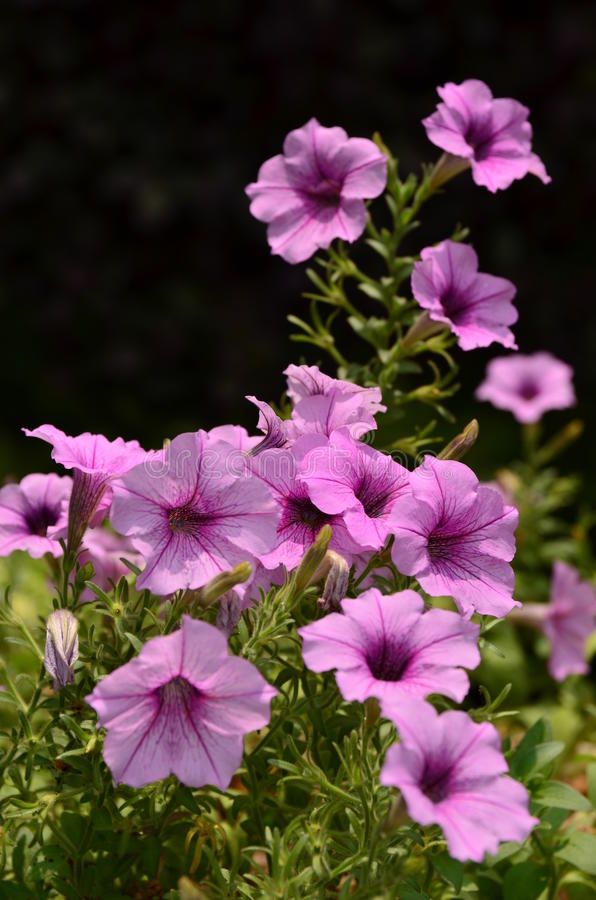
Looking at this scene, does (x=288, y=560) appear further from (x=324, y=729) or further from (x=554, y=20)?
(x=554, y=20)

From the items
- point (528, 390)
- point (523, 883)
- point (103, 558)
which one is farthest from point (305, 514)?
point (528, 390)

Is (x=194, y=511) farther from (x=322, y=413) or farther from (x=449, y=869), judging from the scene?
(x=449, y=869)

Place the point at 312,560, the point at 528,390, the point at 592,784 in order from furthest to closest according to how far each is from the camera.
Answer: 1. the point at 528,390
2. the point at 592,784
3. the point at 312,560

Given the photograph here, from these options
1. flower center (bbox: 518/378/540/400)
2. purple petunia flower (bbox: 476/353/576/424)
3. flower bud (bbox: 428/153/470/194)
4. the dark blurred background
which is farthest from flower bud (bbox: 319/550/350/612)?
the dark blurred background

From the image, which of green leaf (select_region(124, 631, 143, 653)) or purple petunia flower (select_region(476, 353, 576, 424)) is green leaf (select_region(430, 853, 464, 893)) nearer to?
green leaf (select_region(124, 631, 143, 653))

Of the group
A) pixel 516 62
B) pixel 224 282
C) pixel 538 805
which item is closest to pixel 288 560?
pixel 538 805

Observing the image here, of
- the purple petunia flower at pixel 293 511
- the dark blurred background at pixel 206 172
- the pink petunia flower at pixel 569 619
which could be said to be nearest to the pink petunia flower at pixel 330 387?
the purple petunia flower at pixel 293 511

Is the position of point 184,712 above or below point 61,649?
below
